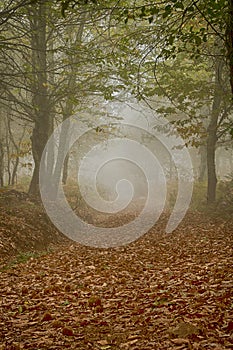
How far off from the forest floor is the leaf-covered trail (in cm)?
1

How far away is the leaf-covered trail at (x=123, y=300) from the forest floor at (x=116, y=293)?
0.04ft

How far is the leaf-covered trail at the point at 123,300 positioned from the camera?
4086mm

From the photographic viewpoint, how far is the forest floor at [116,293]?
4.13m

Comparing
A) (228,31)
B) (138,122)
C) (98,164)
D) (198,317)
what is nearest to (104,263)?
(198,317)

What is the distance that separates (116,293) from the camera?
6.27 metres

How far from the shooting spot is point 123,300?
19.0ft

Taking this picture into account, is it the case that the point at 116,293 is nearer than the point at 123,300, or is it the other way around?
the point at 123,300

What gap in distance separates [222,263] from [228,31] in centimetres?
460

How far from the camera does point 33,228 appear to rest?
12062 mm

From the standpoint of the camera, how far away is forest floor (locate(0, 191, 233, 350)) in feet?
13.5

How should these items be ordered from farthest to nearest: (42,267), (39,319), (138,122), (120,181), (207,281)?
(120,181) < (138,122) < (42,267) < (207,281) < (39,319)

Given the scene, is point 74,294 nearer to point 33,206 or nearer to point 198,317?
point 198,317

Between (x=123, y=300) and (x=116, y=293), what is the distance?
48 centimetres

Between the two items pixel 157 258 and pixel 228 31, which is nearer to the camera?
pixel 228 31
